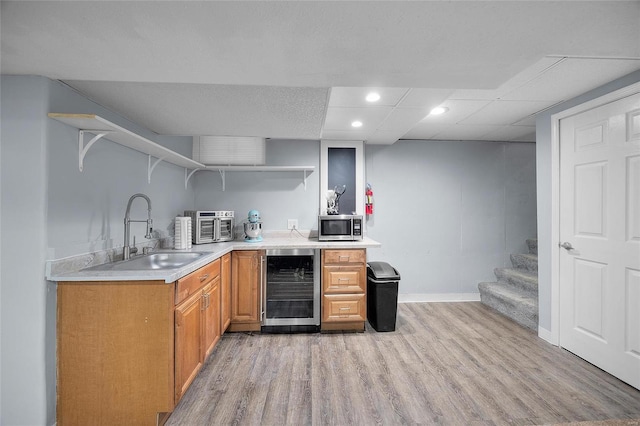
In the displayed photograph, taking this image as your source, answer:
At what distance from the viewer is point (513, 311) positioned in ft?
10.8

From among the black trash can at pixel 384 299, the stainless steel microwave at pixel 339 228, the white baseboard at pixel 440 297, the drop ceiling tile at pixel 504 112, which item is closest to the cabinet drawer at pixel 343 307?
the black trash can at pixel 384 299

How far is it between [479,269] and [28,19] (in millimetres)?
4714

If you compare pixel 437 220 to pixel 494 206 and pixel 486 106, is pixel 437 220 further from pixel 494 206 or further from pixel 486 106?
pixel 486 106

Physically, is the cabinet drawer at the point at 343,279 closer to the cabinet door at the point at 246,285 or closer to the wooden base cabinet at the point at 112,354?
the cabinet door at the point at 246,285

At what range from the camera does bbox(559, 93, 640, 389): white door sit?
6.77 feet

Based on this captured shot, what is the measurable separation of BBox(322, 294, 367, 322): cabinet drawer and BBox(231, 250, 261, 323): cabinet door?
2.32 feet

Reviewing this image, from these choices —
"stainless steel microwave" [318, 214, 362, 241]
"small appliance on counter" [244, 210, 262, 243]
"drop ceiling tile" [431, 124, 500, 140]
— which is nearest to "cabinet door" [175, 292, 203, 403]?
"small appliance on counter" [244, 210, 262, 243]

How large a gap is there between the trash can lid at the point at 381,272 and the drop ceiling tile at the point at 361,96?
171cm

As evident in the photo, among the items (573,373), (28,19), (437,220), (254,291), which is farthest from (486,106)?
(28,19)

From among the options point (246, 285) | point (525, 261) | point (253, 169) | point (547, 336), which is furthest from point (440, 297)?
point (253, 169)

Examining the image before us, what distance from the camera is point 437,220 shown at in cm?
402

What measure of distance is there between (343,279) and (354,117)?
1650mm

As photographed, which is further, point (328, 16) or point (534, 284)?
point (534, 284)

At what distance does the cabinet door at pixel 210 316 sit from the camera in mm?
2145
